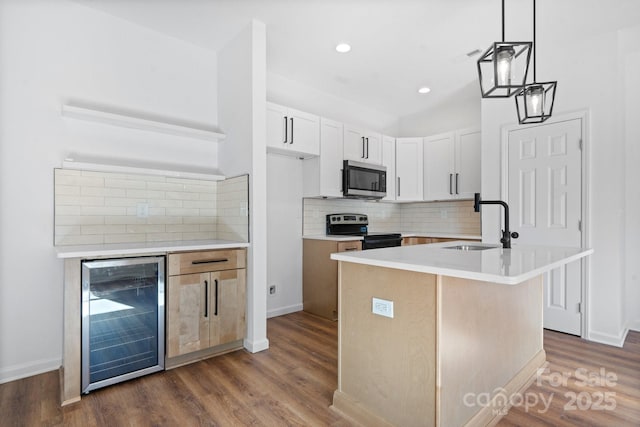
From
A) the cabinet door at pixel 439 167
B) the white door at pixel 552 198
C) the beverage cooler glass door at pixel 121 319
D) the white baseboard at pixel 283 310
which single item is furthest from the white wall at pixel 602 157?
the beverage cooler glass door at pixel 121 319

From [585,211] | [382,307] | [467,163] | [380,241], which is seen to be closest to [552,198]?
[585,211]

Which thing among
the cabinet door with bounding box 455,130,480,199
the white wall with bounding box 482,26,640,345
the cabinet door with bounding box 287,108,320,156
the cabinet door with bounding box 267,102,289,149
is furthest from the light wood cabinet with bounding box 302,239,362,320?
the white wall with bounding box 482,26,640,345

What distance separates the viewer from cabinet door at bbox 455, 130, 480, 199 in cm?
424

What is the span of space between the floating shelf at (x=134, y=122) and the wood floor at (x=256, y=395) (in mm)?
1927

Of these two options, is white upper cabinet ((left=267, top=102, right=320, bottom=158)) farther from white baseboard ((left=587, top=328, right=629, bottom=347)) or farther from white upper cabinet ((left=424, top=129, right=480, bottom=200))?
white baseboard ((left=587, top=328, right=629, bottom=347))

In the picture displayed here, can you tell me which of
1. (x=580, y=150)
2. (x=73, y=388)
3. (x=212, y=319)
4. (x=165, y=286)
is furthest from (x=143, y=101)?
(x=580, y=150)

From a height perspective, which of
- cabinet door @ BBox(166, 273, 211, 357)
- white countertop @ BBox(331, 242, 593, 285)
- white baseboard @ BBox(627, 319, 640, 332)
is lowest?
white baseboard @ BBox(627, 319, 640, 332)

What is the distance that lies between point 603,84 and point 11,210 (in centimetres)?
489

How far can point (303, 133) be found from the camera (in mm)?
3691

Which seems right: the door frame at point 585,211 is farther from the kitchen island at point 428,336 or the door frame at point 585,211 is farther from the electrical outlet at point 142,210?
the electrical outlet at point 142,210

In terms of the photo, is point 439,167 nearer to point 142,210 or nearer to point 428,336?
point 428,336

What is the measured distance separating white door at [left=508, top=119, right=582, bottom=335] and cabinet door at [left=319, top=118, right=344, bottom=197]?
186 cm

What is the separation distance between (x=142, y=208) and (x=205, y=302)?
1063 mm

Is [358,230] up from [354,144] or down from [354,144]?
down
